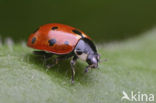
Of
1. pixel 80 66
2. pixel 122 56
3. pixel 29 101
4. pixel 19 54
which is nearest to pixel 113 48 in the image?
pixel 122 56

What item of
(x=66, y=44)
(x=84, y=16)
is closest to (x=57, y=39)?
(x=66, y=44)

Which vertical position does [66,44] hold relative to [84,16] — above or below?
below

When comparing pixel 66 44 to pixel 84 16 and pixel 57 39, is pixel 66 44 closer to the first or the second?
pixel 57 39

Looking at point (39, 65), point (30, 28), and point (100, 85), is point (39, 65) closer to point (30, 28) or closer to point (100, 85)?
point (100, 85)

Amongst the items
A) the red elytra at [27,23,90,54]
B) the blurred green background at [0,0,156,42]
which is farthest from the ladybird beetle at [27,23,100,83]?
the blurred green background at [0,0,156,42]

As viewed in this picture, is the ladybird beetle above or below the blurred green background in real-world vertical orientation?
below

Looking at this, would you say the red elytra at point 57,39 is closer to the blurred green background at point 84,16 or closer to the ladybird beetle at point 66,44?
the ladybird beetle at point 66,44

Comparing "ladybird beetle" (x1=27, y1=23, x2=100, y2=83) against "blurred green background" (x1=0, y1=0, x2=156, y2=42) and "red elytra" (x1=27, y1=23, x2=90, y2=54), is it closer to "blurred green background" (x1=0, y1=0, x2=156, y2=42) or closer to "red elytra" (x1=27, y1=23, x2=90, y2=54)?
"red elytra" (x1=27, y1=23, x2=90, y2=54)
